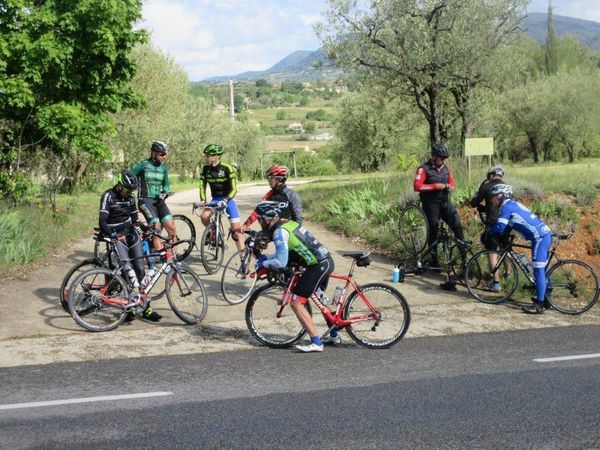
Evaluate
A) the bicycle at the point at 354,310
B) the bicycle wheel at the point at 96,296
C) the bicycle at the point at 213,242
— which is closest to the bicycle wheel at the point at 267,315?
the bicycle at the point at 354,310

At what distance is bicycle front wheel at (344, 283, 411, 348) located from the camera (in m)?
8.05

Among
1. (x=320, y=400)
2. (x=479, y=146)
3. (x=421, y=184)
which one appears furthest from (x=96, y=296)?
(x=479, y=146)

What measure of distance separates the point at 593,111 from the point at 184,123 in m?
31.9

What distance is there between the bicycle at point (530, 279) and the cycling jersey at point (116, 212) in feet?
17.2

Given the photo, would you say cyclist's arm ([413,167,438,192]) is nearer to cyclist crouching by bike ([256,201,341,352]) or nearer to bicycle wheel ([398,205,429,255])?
bicycle wheel ([398,205,429,255])

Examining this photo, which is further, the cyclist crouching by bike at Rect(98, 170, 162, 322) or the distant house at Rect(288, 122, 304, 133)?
the distant house at Rect(288, 122, 304, 133)

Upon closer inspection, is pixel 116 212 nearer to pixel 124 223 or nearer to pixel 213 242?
pixel 124 223

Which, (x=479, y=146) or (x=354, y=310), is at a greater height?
(x=479, y=146)

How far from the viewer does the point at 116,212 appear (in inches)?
363

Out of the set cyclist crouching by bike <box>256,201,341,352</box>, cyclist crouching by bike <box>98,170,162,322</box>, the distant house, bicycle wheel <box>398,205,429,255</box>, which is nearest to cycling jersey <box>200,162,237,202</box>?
cyclist crouching by bike <box>98,170,162,322</box>

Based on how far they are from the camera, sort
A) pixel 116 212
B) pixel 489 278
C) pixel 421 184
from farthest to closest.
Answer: pixel 421 184, pixel 489 278, pixel 116 212

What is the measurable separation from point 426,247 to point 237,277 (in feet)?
11.8

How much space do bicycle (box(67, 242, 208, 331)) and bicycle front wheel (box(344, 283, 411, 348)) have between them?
2142mm

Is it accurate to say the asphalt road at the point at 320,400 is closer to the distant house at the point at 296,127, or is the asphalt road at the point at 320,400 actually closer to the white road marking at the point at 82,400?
the white road marking at the point at 82,400
